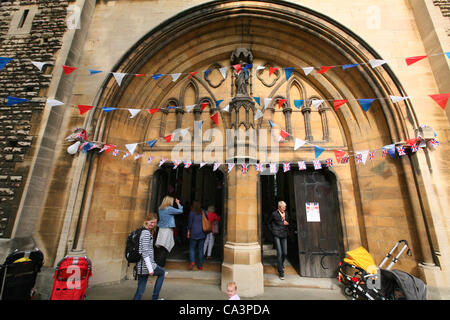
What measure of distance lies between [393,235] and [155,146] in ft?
18.9

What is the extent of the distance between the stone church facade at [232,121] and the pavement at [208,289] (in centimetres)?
29

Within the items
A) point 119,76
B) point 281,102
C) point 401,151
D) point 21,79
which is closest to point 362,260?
point 401,151

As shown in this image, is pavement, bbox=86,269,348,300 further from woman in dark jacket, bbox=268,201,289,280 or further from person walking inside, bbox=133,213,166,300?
person walking inside, bbox=133,213,166,300

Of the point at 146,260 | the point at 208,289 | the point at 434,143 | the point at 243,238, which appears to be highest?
the point at 434,143

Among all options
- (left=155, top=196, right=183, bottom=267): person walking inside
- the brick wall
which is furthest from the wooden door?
the brick wall

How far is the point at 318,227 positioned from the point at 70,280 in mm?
4740

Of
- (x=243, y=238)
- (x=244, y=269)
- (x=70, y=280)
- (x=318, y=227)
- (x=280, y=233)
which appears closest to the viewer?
(x=70, y=280)

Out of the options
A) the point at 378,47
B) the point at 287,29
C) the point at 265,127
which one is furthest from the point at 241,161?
the point at 378,47

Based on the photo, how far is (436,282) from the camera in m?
3.31

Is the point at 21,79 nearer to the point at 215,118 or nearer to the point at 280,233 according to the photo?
the point at 215,118

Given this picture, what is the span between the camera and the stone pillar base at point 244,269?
360cm

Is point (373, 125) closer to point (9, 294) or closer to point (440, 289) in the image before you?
point (440, 289)

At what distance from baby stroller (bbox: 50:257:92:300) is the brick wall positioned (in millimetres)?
1924

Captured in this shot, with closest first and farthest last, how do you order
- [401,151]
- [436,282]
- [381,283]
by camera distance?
1. [381,283]
2. [436,282]
3. [401,151]
